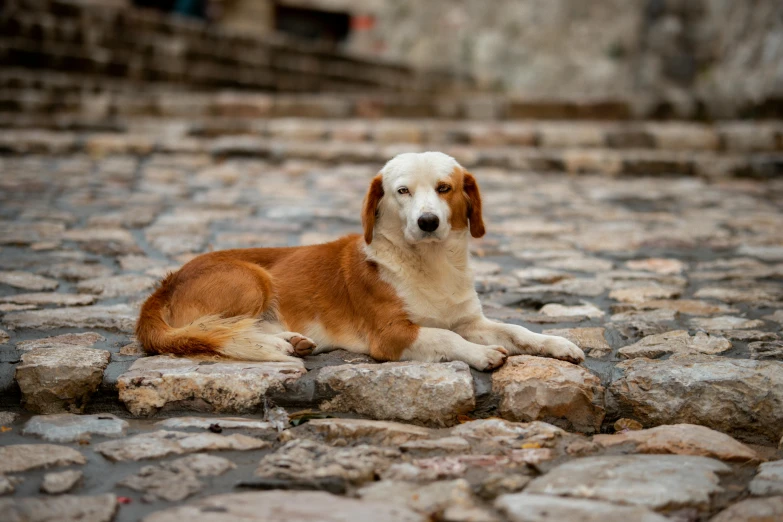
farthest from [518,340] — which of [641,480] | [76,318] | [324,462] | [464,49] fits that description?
[464,49]

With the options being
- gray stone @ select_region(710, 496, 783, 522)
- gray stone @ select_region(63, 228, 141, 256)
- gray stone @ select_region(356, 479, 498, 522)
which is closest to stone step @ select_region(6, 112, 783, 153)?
gray stone @ select_region(63, 228, 141, 256)

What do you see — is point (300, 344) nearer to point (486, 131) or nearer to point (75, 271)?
point (75, 271)

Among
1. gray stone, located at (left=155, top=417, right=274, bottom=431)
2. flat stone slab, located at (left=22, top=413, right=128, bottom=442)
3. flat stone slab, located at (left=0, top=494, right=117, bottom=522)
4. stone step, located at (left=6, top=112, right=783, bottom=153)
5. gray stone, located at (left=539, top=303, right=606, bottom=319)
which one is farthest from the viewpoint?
stone step, located at (left=6, top=112, right=783, bottom=153)

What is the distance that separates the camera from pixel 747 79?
11.8 meters

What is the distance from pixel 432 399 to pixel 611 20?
13845 millimetres

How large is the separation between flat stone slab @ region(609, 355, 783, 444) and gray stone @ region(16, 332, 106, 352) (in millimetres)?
2158

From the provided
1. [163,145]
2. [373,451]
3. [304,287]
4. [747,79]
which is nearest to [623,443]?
[373,451]

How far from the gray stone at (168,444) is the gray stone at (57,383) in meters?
0.43

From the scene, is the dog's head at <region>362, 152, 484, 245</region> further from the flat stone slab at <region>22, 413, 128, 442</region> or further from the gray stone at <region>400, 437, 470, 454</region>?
the flat stone slab at <region>22, 413, 128, 442</region>

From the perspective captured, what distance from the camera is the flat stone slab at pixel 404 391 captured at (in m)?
2.82

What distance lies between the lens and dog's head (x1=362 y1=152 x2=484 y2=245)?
10.2 feet

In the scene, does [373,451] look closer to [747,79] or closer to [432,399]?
[432,399]

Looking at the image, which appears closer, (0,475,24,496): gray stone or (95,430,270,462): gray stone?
(0,475,24,496): gray stone

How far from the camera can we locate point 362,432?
2.64 m
